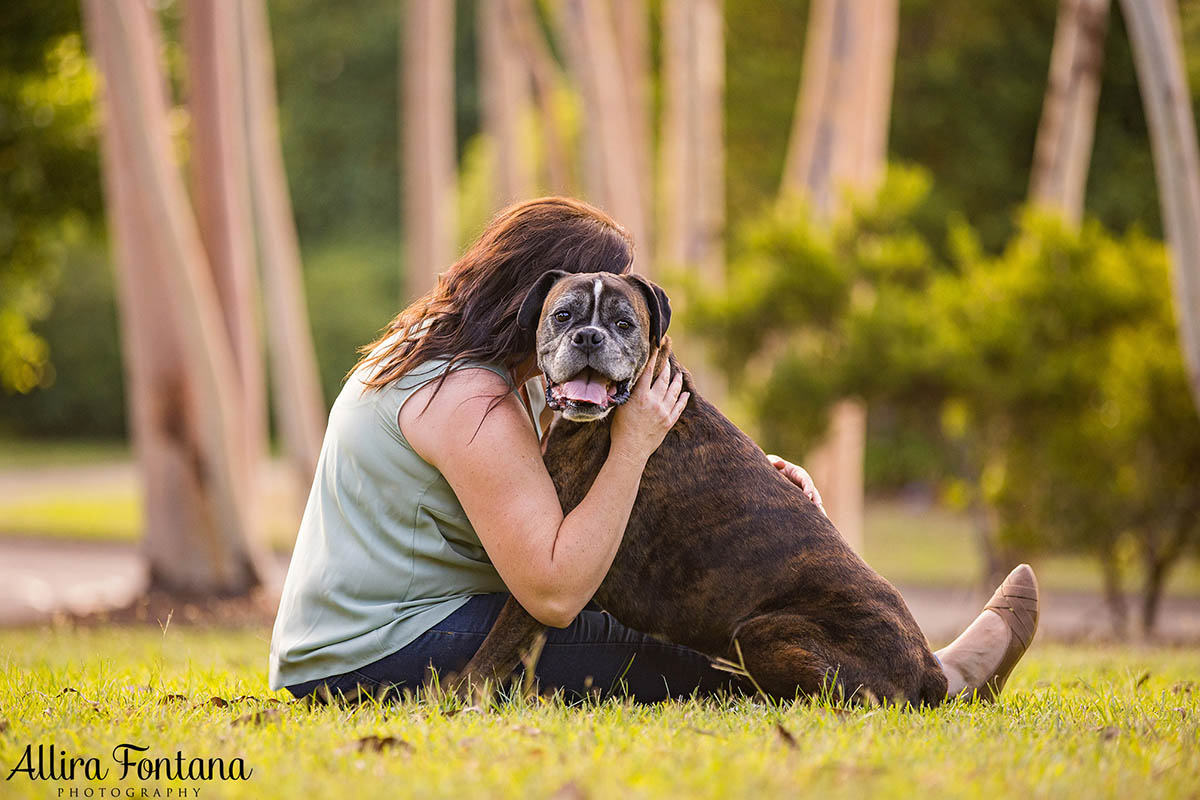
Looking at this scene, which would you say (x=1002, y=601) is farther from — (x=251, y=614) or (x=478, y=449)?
(x=251, y=614)

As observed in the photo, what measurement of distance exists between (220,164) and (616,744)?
9664 mm

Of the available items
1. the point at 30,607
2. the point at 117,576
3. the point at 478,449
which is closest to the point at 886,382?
the point at 478,449

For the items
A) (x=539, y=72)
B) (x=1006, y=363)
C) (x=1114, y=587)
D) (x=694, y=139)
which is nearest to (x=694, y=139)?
(x=694, y=139)

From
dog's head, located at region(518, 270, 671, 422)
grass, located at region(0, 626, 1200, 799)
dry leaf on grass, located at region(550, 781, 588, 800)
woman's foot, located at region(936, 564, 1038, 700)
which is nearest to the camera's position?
dry leaf on grass, located at region(550, 781, 588, 800)

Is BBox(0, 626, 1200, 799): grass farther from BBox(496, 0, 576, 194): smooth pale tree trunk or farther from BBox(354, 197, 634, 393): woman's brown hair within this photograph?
BBox(496, 0, 576, 194): smooth pale tree trunk

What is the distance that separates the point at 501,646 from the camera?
12.0 ft

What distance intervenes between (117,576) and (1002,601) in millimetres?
14200

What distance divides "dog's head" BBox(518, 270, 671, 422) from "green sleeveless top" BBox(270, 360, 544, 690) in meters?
0.19

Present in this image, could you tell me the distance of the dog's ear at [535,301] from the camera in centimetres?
366

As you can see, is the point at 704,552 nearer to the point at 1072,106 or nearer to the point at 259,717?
the point at 259,717

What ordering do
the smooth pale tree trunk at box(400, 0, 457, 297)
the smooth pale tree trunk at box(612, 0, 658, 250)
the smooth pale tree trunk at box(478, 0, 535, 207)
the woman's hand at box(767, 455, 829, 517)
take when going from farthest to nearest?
the smooth pale tree trunk at box(478, 0, 535, 207), the smooth pale tree trunk at box(612, 0, 658, 250), the smooth pale tree trunk at box(400, 0, 457, 297), the woman's hand at box(767, 455, 829, 517)

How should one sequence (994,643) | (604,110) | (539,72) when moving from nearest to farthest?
(994,643) → (604,110) → (539,72)

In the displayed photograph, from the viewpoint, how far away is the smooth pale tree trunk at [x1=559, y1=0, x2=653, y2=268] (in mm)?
15484

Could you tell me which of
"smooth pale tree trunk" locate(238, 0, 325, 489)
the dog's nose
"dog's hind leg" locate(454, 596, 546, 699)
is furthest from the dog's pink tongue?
"smooth pale tree trunk" locate(238, 0, 325, 489)
